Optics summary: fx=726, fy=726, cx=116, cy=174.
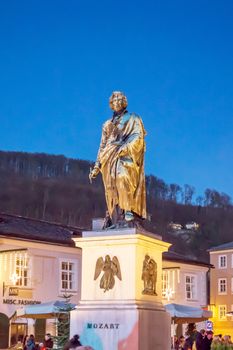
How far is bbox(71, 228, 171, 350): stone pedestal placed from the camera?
11.8m

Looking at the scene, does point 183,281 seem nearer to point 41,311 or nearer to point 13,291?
point 13,291

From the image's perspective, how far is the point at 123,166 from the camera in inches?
506

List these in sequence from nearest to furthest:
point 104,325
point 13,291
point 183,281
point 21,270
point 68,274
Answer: point 104,325 → point 13,291 → point 21,270 → point 68,274 → point 183,281

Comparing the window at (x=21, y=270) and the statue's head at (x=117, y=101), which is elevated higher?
the statue's head at (x=117, y=101)

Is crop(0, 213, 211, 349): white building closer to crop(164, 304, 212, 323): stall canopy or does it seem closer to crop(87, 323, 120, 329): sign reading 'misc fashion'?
crop(164, 304, 212, 323): stall canopy

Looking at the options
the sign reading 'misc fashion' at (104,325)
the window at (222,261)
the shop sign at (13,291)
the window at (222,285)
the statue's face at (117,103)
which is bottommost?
the sign reading 'misc fashion' at (104,325)

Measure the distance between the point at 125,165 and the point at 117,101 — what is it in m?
1.32

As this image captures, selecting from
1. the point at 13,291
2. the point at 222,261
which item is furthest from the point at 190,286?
the point at 222,261

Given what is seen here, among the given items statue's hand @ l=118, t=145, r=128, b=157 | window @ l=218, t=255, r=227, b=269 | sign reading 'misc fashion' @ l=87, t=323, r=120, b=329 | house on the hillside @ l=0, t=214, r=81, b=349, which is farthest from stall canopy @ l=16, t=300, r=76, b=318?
window @ l=218, t=255, r=227, b=269

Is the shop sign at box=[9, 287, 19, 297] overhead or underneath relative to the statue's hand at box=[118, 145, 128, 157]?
underneath

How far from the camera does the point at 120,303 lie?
12.0m

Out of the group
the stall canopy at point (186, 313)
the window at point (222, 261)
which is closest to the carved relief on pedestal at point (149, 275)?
the stall canopy at point (186, 313)

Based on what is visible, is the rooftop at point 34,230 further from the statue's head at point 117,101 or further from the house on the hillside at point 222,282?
the house on the hillside at point 222,282

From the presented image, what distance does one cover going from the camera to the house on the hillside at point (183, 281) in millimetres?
43531
